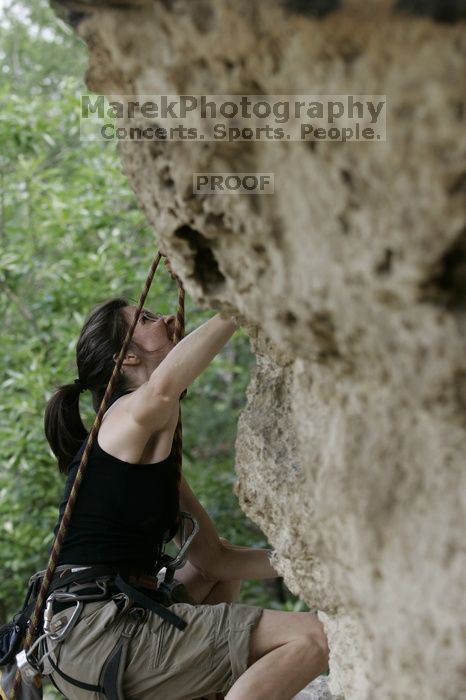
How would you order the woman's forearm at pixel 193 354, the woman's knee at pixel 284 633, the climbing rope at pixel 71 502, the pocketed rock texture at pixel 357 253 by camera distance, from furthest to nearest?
1. the climbing rope at pixel 71 502
2. the woman's knee at pixel 284 633
3. the woman's forearm at pixel 193 354
4. the pocketed rock texture at pixel 357 253

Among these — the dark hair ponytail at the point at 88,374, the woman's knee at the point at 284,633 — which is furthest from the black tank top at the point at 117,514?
the woman's knee at the point at 284,633

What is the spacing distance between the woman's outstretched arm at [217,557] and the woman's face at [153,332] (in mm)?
617

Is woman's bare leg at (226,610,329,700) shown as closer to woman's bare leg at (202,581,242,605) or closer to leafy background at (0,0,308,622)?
woman's bare leg at (202,581,242,605)

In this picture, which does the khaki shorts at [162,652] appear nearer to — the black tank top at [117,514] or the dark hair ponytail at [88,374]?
the black tank top at [117,514]

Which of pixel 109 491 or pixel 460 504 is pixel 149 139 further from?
pixel 109 491

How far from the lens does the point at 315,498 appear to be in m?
2.18

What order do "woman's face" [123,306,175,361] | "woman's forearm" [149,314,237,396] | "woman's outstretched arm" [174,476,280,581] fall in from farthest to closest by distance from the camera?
1. "woman's outstretched arm" [174,476,280,581]
2. "woman's face" [123,306,175,361]
3. "woman's forearm" [149,314,237,396]

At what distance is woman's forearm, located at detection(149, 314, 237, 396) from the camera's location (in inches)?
113

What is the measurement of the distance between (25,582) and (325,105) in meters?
6.07

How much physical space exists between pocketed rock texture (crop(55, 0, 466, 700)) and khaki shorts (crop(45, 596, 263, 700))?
845 millimetres

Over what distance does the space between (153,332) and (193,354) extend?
63 centimetres

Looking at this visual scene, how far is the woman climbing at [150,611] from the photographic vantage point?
296 cm

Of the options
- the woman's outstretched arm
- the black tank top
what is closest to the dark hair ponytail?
the black tank top

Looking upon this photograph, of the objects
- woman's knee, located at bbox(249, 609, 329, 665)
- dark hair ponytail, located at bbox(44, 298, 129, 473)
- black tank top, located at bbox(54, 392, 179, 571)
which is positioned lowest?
woman's knee, located at bbox(249, 609, 329, 665)
